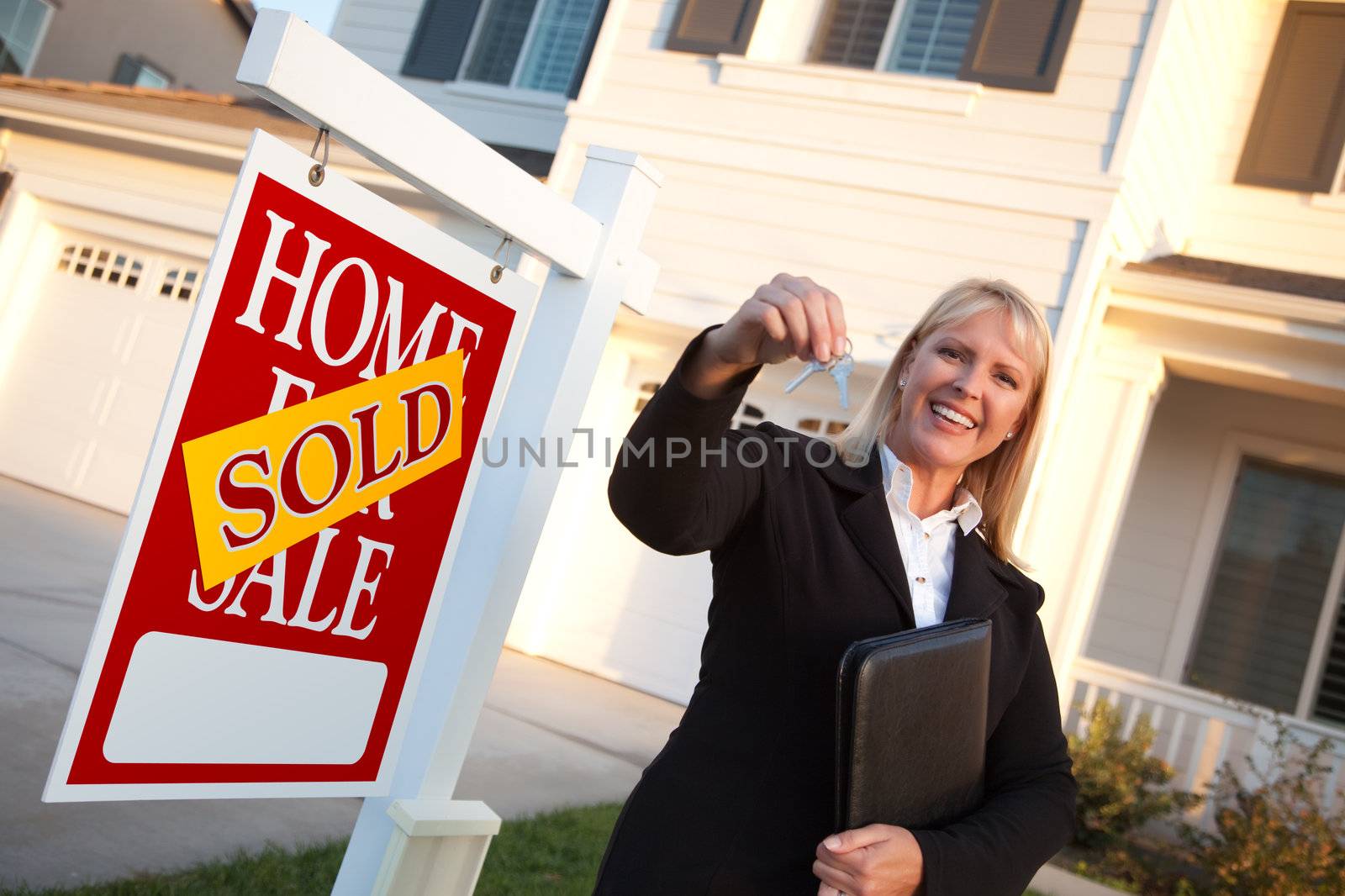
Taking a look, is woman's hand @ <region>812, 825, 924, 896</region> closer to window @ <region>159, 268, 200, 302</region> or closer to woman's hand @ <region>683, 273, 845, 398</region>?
woman's hand @ <region>683, 273, 845, 398</region>

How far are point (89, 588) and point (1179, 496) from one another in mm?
6903

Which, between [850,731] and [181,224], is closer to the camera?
[850,731]

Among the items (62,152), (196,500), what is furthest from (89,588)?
(62,152)

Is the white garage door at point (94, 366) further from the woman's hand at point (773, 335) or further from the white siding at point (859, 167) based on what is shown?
the woman's hand at point (773, 335)

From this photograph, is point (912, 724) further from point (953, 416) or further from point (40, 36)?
point (40, 36)

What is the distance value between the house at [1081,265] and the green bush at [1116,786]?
0.43 m

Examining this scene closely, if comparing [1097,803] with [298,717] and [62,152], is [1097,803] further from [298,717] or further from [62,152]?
[62,152]

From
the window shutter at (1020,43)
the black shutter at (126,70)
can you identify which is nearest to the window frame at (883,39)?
the window shutter at (1020,43)

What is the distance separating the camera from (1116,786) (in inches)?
233

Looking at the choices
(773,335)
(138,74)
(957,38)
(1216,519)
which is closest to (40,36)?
(138,74)

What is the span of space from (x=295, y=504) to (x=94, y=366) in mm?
9676

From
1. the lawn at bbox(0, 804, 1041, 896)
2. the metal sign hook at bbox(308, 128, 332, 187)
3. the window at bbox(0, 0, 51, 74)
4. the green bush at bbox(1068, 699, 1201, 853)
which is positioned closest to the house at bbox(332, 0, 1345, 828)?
the green bush at bbox(1068, 699, 1201, 853)

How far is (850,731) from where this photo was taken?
1.29 metres

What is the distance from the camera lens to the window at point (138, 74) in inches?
699
